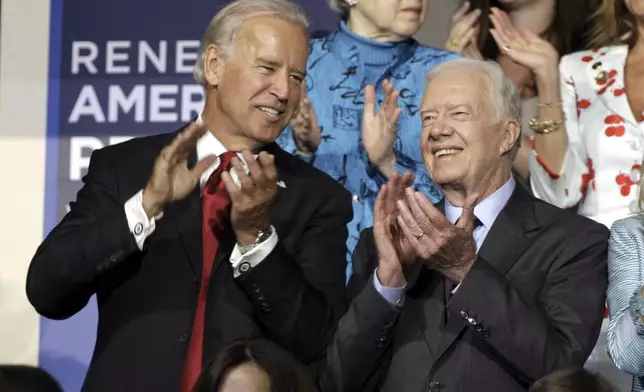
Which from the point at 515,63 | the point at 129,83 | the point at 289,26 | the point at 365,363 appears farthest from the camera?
the point at 129,83

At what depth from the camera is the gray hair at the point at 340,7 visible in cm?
407

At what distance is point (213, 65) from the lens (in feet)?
10.9

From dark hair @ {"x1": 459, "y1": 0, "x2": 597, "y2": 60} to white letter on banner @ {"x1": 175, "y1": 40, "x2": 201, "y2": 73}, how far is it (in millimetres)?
943

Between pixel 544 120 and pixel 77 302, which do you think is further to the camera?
pixel 544 120

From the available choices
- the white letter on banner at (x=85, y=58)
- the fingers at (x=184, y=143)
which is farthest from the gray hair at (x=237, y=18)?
the white letter on banner at (x=85, y=58)

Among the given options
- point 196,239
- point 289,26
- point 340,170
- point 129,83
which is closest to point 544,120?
point 340,170

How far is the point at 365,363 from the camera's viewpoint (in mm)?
3012

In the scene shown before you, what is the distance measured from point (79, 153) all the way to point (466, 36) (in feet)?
4.29

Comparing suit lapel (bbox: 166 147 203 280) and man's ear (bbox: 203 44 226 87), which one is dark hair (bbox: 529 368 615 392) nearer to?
suit lapel (bbox: 166 147 203 280)

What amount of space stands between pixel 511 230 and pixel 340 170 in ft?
2.82

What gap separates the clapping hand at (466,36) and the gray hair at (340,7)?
1.07 feet

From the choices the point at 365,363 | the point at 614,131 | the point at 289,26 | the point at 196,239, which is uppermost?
the point at 289,26

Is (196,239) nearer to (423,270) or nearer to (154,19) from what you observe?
(423,270)

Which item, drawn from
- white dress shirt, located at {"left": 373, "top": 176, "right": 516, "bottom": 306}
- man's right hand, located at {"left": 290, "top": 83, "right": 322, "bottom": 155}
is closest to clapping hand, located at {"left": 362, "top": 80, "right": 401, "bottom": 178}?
man's right hand, located at {"left": 290, "top": 83, "right": 322, "bottom": 155}
